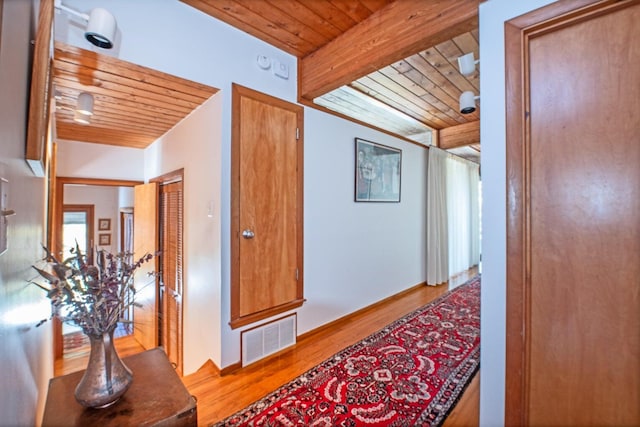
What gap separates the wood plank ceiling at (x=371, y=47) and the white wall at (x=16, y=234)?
51.4 inches

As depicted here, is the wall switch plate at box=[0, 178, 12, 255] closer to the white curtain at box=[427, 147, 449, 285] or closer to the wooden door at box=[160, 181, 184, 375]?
the wooden door at box=[160, 181, 184, 375]

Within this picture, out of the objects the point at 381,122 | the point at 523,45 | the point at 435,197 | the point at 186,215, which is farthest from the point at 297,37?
the point at 435,197

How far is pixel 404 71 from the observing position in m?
2.63

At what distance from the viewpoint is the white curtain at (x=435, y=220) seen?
13.8ft

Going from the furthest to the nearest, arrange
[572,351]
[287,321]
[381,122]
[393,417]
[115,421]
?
[381,122] → [287,321] → [393,417] → [572,351] → [115,421]

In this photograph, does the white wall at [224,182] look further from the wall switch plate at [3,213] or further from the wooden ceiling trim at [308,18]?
the wall switch plate at [3,213]

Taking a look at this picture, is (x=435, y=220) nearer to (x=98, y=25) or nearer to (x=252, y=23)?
(x=252, y=23)

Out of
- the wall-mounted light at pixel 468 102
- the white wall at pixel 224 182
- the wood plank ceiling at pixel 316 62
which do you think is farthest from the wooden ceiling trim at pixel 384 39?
the wall-mounted light at pixel 468 102

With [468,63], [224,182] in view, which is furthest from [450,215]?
[224,182]

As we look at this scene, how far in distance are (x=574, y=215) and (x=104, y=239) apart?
6.92 m

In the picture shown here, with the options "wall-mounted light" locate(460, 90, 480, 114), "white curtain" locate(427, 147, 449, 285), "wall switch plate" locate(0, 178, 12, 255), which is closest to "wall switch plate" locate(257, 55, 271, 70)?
"wall-mounted light" locate(460, 90, 480, 114)

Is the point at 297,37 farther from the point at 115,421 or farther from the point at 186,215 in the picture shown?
the point at 115,421

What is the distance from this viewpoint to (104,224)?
5449mm

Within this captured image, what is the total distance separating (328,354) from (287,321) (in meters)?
0.43
